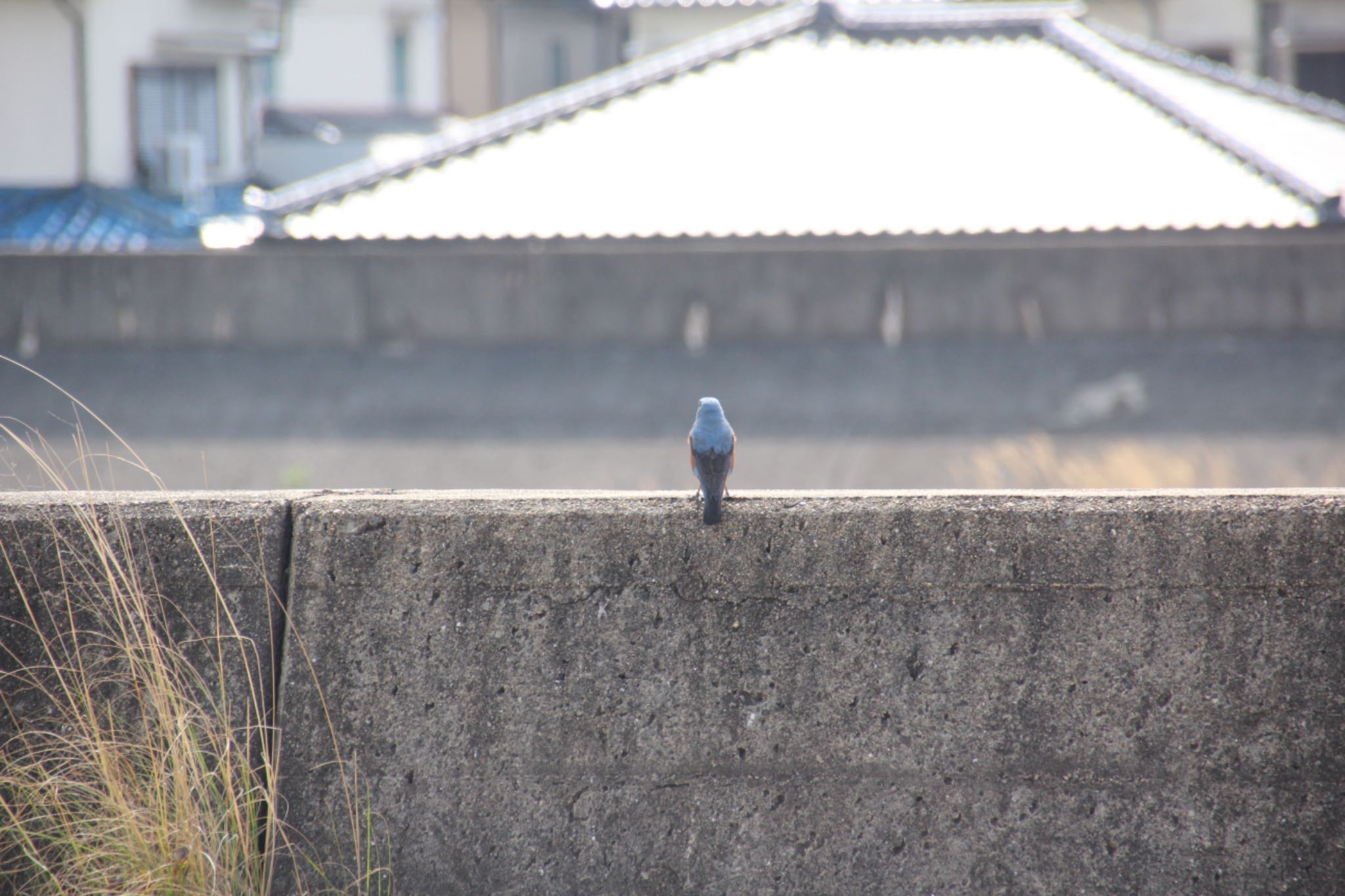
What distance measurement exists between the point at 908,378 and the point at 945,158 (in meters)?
3.27

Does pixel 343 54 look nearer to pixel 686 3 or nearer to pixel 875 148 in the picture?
pixel 686 3

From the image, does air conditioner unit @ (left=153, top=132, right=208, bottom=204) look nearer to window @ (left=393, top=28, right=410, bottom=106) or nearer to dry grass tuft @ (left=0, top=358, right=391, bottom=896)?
window @ (left=393, top=28, right=410, bottom=106)

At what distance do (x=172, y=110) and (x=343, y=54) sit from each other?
27.7 ft

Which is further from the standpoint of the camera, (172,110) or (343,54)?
(343,54)

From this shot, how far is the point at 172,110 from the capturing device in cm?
1989

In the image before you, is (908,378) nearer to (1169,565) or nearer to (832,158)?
(832,158)

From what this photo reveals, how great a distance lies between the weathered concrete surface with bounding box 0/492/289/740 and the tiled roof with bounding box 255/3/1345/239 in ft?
26.3

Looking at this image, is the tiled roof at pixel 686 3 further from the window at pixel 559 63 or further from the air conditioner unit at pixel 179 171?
the air conditioner unit at pixel 179 171

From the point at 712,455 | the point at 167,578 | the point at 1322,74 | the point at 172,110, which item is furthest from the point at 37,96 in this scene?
the point at 1322,74

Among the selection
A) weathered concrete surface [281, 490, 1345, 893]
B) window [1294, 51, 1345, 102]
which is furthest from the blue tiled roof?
window [1294, 51, 1345, 102]

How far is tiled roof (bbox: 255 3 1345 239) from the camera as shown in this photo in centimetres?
1088

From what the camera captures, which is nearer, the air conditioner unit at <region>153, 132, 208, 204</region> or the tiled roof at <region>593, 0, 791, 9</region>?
the air conditioner unit at <region>153, 132, 208, 204</region>

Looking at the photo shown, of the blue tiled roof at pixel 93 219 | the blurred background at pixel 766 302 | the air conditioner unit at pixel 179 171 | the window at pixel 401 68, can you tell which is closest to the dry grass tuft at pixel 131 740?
the blurred background at pixel 766 302

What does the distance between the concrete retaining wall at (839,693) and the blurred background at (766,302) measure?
17.0 feet
